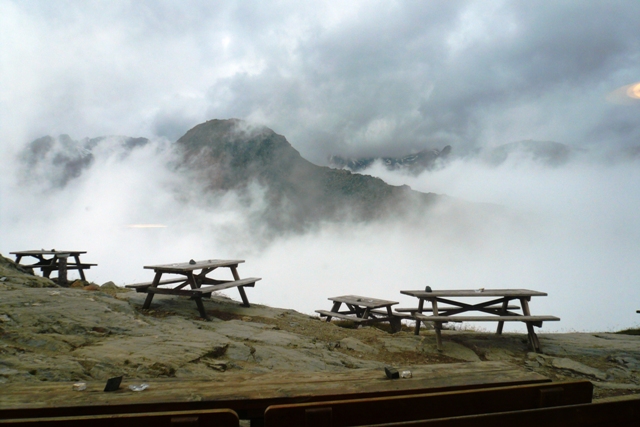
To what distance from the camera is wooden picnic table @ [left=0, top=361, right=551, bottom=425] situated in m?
1.67

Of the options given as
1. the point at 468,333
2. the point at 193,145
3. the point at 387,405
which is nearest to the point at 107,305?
the point at 387,405

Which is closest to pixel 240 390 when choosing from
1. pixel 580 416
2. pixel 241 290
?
pixel 580 416

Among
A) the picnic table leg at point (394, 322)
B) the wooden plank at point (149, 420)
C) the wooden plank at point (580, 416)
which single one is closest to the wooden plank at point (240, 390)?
the wooden plank at point (149, 420)

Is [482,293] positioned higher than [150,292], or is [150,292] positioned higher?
[482,293]

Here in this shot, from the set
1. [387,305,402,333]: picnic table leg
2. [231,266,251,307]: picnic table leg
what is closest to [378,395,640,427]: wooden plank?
[231,266,251,307]: picnic table leg

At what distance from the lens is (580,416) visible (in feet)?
4.84

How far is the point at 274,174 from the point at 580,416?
8236 centimetres

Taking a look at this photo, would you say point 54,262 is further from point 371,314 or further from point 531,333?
point 531,333

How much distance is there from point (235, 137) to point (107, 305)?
74962 mm

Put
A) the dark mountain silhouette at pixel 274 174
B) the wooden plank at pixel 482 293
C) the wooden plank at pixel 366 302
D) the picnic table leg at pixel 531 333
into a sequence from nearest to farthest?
the picnic table leg at pixel 531 333 < the wooden plank at pixel 482 293 < the wooden plank at pixel 366 302 < the dark mountain silhouette at pixel 274 174

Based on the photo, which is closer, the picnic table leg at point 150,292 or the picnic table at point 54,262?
the picnic table leg at point 150,292

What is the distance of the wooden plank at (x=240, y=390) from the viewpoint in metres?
1.67

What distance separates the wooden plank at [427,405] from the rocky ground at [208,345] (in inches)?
104

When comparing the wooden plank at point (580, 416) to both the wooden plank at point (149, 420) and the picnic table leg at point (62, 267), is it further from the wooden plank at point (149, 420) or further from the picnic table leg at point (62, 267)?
the picnic table leg at point (62, 267)
